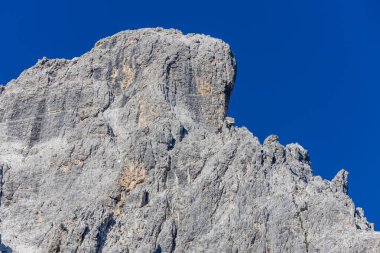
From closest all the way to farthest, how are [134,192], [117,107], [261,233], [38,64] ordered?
[261,233], [134,192], [117,107], [38,64]

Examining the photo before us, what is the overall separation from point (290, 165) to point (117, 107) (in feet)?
85.4

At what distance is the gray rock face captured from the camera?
94.1 metres

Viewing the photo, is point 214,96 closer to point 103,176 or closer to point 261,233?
point 103,176

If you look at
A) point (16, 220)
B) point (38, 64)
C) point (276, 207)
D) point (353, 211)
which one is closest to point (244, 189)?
point (276, 207)

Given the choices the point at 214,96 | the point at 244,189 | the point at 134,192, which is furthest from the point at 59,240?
the point at 214,96

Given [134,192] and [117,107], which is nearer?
[134,192]

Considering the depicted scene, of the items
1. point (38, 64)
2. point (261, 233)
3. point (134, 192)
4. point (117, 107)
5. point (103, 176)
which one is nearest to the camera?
point (261, 233)

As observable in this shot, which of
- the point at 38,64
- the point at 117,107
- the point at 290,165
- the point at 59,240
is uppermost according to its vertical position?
the point at 38,64

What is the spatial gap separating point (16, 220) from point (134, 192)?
14.7 m

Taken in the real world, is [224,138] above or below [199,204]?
above

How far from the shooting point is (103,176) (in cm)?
10762

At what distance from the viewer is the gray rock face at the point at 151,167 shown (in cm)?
9412

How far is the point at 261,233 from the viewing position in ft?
306

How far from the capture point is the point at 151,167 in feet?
341
